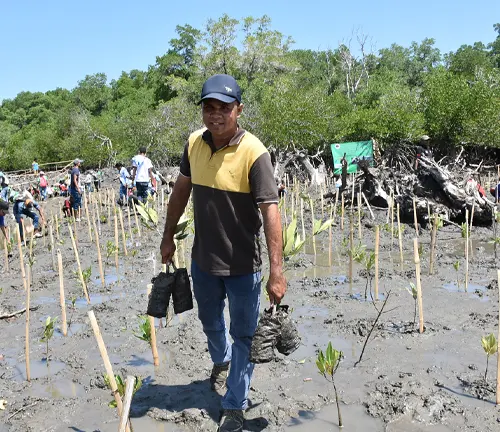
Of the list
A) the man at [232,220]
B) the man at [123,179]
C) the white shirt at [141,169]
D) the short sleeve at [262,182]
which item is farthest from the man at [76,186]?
the short sleeve at [262,182]

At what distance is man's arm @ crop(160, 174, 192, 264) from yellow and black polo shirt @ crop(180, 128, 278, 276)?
0.18m

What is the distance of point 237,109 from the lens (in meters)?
2.74

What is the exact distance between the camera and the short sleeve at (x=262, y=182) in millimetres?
2613

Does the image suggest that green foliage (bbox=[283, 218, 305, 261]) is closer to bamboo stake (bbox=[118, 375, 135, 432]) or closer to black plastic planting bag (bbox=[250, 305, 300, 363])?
black plastic planting bag (bbox=[250, 305, 300, 363])

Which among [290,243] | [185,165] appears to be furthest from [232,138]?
[290,243]

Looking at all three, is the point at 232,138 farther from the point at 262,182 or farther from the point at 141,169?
the point at 141,169

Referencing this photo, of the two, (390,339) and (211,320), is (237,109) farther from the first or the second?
(390,339)

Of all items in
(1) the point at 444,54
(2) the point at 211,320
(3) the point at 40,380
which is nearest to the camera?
(2) the point at 211,320

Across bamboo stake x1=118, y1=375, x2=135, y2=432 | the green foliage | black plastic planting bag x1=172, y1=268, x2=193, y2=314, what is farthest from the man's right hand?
bamboo stake x1=118, y1=375, x2=135, y2=432

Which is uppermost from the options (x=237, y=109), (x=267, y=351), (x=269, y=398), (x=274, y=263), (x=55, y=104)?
(x=55, y=104)

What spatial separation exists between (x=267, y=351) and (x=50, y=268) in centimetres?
607

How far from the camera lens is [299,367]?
374 cm

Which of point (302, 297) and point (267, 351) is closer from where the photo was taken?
point (267, 351)

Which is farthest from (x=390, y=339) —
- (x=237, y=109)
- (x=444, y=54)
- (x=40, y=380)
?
(x=444, y=54)
